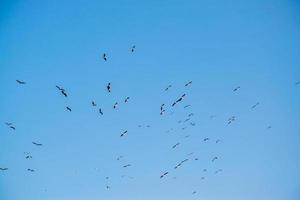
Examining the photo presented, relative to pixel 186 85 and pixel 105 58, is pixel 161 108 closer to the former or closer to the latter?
pixel 186 85

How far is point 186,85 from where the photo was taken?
1606cm

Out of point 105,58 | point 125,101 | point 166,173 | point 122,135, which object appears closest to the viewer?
point 105,58

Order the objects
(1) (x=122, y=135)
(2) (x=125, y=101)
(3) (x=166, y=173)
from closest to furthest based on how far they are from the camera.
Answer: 1. (2) (x=125, y=101)
2. (1) (x=122, y=135)
3. (3) (x=166, y=173)

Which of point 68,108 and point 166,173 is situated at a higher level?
point 68,108

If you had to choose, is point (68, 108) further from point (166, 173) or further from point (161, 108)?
point (166, 173)

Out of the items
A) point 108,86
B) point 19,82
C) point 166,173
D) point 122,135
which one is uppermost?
point 19,82

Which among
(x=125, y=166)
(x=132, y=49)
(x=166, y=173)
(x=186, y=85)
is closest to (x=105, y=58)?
(x=132, y=49)

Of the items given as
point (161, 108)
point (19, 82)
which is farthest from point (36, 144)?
point (161, 108)

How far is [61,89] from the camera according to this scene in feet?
53.0

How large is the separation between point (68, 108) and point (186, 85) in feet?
21.2

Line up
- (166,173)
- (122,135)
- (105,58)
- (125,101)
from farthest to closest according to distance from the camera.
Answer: (166,173), (122,135), (125,101), (105,58)

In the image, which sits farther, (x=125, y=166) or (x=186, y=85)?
(x=125, y=166)

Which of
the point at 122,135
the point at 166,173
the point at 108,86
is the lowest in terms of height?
the point at 166,173

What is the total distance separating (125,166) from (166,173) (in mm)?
2647
